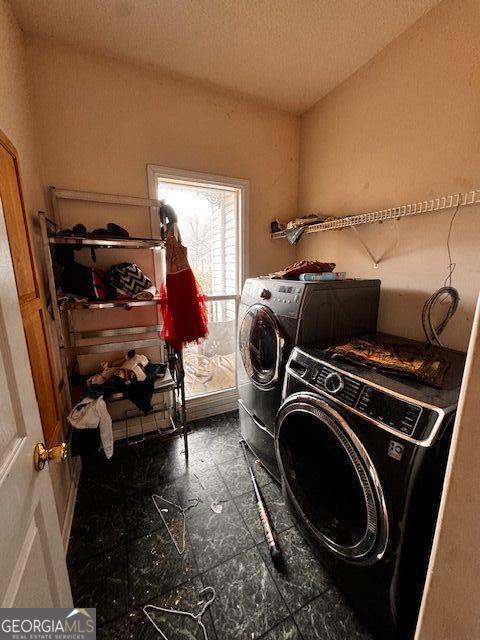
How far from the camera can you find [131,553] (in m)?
1.31

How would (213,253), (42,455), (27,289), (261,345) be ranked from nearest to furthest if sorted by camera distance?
(42,455), (27,289), (261,345), (213,253)

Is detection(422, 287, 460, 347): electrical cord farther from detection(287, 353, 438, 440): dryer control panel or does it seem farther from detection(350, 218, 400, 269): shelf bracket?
detection(287, 353, 438, 440): dryer control panel

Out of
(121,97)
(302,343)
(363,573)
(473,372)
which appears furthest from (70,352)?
(473,372)

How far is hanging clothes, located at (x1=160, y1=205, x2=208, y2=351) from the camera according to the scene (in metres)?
1.70

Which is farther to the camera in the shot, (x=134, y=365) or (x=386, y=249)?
(x=134, y=365)

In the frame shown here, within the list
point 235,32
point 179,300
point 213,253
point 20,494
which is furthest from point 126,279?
point 235,32

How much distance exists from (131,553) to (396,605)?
1.19 metres

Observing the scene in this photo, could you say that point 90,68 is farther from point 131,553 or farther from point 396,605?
point 396,605

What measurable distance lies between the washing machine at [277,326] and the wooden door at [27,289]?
3.66 ft

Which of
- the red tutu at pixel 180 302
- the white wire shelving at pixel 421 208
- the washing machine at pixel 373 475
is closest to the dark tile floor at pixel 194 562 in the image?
the washing machine at pixel 373 475

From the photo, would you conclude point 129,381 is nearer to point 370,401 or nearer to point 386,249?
point 370,401

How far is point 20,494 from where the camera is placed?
0.60m

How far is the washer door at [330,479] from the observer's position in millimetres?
843

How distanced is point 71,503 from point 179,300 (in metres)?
1.37
